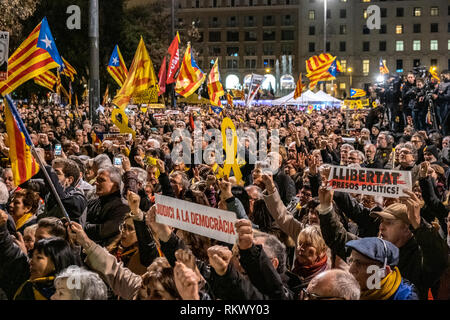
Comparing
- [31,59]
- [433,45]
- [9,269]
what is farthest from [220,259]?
[433,45]

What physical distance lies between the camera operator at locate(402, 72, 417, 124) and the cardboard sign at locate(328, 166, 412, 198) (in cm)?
1077

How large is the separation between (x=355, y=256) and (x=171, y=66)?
506 inches

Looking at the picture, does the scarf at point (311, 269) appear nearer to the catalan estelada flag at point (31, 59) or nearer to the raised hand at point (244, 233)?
the raised hand at point (244, 233)

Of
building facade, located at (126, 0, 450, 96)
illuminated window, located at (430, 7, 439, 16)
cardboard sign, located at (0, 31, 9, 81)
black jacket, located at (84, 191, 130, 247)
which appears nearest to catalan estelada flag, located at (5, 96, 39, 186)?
black jacket, located at (84, 191, 130, 247)

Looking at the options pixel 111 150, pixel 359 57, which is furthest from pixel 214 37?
pixel 111 150

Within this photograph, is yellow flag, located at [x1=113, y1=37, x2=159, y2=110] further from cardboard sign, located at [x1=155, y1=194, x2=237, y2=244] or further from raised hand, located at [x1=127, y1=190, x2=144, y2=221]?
cardboard sign, located at [x1=155, y1=194, x2=237, y2=244]

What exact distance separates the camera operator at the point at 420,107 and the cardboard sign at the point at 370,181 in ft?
33.6

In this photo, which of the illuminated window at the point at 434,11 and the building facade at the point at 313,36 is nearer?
the illuminated window at the point at 434,11

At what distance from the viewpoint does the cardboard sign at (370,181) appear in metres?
4.32

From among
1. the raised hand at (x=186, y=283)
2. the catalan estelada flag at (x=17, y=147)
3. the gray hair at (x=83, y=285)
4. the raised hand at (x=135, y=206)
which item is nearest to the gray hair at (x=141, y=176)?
the catalan estelada flag at (x=17, y=147)

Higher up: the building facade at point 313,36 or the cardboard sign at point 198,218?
the building facade at point 313,36

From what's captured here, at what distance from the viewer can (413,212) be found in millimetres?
4051

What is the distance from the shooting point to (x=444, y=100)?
44.6 feet
